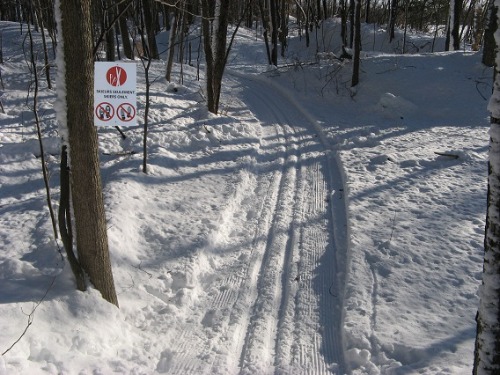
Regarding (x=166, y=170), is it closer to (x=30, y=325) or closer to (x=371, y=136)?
(x=30, y=325)

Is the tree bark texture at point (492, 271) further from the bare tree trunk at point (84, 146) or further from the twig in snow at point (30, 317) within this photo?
the twig in snow at point (30, 317)

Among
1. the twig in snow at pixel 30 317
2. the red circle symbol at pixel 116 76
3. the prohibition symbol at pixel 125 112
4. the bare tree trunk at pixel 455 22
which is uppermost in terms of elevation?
the bare tree trunk at pixel 455 22

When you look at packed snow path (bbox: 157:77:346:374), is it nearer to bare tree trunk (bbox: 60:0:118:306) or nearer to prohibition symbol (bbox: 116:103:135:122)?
bare tree trunk (bbox: 60:0:118:306)

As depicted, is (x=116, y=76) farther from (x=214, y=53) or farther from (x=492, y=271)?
(x=214, y=53)

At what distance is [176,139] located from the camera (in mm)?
9109

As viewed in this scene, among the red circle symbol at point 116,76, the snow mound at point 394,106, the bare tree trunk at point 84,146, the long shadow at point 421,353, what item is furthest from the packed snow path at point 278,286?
the snow mound at point 394,106

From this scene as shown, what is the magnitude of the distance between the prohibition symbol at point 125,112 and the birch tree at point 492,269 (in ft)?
11.6

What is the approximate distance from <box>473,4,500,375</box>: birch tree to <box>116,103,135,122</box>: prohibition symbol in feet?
11.6

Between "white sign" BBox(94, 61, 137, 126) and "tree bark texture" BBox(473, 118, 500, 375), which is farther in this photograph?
"white sign" BBox(94, 61, 137, 126)

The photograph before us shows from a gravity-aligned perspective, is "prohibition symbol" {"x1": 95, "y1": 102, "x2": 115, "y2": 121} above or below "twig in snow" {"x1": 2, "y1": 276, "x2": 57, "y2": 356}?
above

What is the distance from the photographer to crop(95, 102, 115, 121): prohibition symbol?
4055 mm

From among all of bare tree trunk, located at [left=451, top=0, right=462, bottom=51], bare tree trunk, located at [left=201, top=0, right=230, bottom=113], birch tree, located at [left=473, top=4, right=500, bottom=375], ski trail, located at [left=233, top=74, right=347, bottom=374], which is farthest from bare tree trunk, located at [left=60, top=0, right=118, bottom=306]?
bare tree trunk, located at [left=451, top=0, right=462, bottom=51]

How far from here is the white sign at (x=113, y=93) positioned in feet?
13.7

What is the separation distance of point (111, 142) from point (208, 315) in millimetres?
5059
